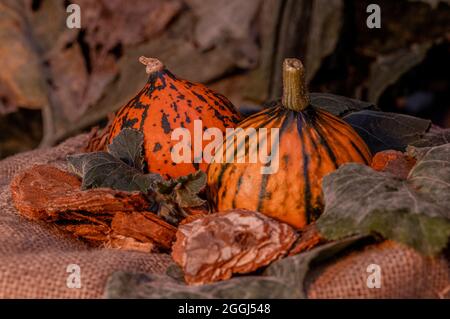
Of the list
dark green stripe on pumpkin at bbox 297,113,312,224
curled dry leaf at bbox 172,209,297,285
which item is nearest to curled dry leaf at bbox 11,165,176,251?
curled dry leaf at bbox 172,209,297,285

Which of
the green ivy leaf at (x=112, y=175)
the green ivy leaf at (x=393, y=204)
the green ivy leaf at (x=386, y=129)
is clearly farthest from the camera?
the green ivy leaf at (x=386, y=129)

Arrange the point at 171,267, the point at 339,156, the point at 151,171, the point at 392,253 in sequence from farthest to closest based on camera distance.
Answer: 1. the point at 151,171
2. the point at 339,156
3. the point at 171,267
4. the point at 392,253

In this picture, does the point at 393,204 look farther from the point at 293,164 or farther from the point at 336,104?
the point at 336,104

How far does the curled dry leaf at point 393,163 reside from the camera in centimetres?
225

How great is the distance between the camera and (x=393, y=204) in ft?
6.31

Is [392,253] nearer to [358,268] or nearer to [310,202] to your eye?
[358,268]

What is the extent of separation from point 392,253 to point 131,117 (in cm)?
94

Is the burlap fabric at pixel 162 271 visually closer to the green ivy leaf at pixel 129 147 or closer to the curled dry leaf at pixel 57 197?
the curled dry leaf at pixel 57 197

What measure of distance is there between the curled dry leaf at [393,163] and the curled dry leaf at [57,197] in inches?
25.6

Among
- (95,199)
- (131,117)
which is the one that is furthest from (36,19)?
(95,199)

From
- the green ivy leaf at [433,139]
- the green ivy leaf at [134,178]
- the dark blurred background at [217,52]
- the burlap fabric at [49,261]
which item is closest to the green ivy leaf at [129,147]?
the green ivy leaf at [134,178]

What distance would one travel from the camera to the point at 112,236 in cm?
228

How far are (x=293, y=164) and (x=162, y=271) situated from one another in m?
0.43

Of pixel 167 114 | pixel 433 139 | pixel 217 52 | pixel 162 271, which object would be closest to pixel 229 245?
pixel 162 271
